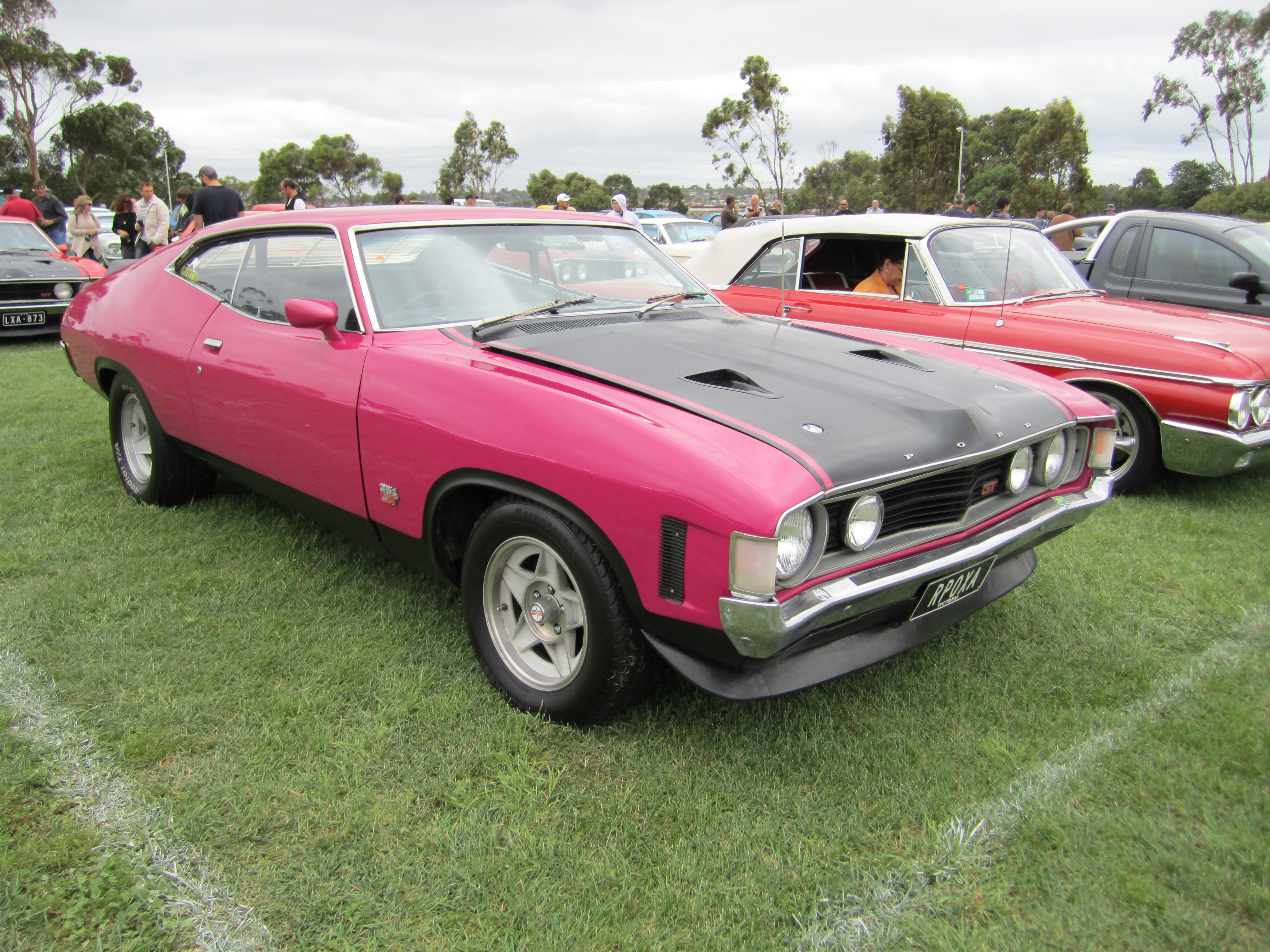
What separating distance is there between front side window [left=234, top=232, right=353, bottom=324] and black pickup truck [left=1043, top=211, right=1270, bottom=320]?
201 inches

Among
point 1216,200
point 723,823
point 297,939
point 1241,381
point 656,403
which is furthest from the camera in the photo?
point 1216,200

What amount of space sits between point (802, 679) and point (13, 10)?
166ft

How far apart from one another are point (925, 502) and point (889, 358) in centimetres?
79

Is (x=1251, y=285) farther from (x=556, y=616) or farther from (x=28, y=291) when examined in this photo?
(x=28, y=291)

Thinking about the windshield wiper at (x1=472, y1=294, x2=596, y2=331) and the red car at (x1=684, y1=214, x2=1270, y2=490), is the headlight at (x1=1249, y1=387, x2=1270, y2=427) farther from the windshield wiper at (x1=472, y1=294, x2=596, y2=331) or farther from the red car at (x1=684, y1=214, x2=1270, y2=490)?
the windshield wiper at (x1=472, y1=294, x2=596, y2=331)

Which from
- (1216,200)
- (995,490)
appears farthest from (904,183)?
(995,490)

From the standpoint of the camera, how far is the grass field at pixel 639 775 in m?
1.96

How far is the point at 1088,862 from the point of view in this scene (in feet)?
6.88

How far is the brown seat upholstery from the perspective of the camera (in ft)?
19.4

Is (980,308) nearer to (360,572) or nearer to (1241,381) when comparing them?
(1241,381)

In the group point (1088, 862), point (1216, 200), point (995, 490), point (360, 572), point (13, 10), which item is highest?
point (13, 10)

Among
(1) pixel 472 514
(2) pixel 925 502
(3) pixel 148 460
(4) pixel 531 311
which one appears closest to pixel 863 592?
(2) pixel 925 502

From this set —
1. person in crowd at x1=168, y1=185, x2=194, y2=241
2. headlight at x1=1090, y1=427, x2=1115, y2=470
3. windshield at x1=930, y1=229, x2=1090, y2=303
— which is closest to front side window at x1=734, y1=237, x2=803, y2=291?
windshield at x1=930, y1=229, x2=1090, y2=303

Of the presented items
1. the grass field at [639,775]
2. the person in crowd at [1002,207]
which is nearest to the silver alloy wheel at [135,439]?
the grass field at [639,775]
